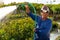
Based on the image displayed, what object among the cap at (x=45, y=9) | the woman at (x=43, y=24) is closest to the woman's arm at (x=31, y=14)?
the woman at (x=43, y=24)

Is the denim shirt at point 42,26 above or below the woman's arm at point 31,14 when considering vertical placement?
below

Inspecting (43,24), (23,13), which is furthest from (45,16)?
(23,13)

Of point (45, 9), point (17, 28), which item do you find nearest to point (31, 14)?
point (45, 9)

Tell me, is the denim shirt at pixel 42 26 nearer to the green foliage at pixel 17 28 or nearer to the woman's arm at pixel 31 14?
the woman's arm at pixel 31 14

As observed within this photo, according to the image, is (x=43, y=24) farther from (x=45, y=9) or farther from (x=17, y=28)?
(x=17, y=28)

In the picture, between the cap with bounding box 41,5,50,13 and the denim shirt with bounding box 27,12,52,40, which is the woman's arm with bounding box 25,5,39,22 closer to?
the denim shirt with bounding box 27,12,52,40

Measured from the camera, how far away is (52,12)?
3.01 m

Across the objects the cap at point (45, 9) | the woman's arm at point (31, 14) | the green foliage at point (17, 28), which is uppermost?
the cap at point (45, 9)

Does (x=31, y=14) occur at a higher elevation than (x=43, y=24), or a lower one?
higher

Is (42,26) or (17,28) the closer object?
(42,26)

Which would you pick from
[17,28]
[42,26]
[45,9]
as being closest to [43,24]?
[42,26]

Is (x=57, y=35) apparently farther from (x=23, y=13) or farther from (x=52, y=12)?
(x=23, y=13)

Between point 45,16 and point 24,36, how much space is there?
1.14 ft

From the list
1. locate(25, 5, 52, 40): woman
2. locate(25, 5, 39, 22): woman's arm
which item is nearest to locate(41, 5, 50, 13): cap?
locate(25, 5, 52, 40): woman
